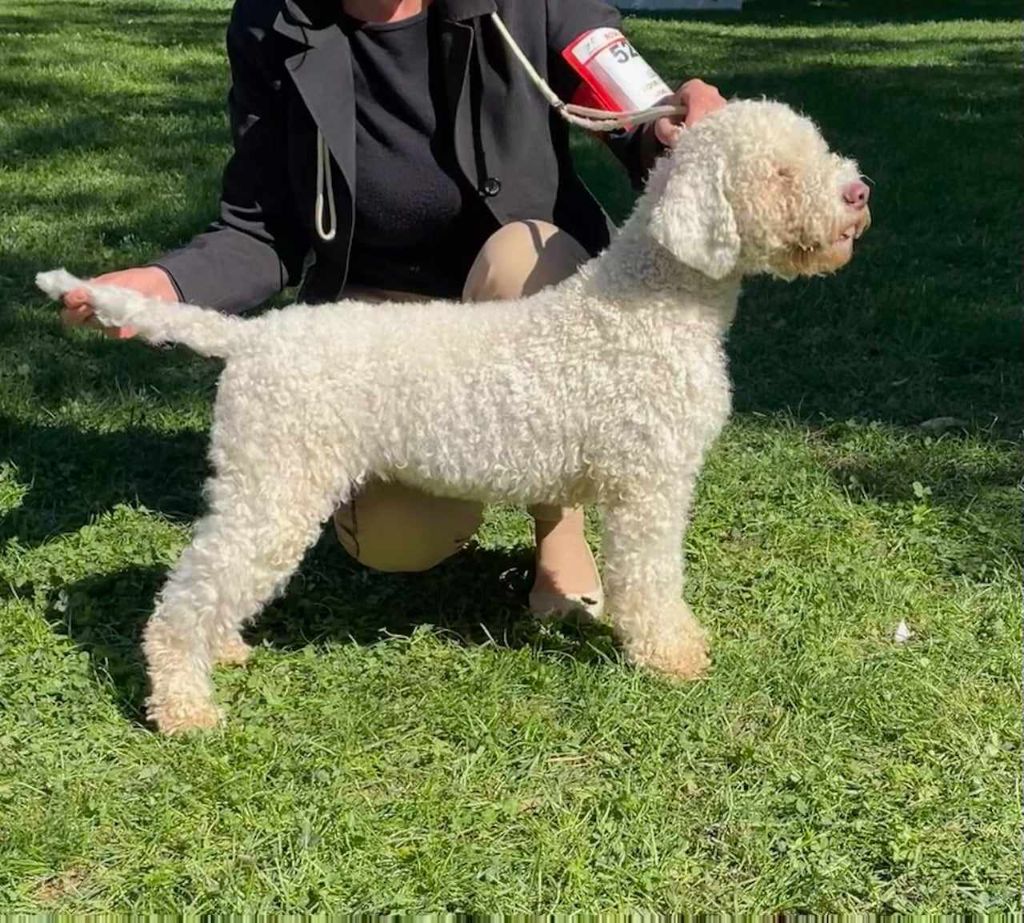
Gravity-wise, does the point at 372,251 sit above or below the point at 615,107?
below

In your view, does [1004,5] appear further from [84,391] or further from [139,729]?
[139,729]

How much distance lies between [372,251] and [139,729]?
1472 millimetres

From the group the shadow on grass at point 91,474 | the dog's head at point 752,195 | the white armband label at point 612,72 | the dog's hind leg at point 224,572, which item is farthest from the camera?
the shadow on grass at point 91,474

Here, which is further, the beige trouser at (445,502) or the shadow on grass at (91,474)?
the shadow on grass at (91,474)

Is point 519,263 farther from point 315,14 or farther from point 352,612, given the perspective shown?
point 352,612

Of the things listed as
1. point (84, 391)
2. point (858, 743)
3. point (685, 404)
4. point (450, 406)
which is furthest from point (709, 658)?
point (84, 391)

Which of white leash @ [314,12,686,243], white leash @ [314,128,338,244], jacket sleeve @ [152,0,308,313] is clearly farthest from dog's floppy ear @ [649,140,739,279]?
jacket sleeve @ [152,0,308,313]

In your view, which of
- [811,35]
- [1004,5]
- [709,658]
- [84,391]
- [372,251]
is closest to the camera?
[709,658]

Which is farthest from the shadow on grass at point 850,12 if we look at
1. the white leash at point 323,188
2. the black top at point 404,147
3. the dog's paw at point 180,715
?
the dog's paw at point 180,715

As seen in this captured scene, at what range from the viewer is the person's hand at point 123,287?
9.33 feet

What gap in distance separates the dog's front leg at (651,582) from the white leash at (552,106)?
0.95 m

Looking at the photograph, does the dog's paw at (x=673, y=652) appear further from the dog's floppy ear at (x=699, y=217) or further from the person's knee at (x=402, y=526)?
the dog's floppy ear at (x=699, y=217)

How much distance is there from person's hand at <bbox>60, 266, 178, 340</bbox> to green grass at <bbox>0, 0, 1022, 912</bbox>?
96 centimetres

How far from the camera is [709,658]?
3.30 meters
